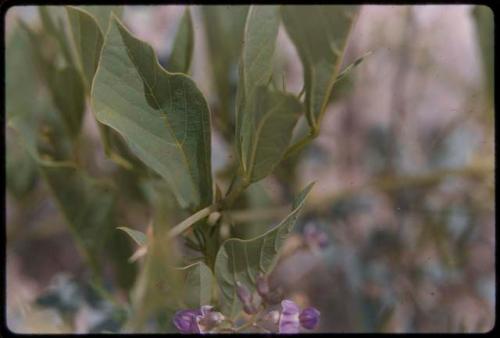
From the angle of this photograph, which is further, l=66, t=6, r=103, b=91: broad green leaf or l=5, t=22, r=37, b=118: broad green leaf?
l=5, t=22, r=37, b=118: broad green leaf

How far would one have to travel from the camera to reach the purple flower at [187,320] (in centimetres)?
68

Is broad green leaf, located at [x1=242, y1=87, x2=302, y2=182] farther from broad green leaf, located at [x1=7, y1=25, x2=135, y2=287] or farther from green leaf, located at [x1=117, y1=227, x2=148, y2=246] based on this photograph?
broad green leaf, located at [x1=7, y1=25, x2=135, y2=287]

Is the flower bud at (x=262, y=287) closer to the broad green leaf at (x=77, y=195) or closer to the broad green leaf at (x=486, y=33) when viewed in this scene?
the broad green leaf at (x=77, y=195)

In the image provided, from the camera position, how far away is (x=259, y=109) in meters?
0.62

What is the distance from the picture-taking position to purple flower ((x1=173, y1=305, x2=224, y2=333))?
2.20ft

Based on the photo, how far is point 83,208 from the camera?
99 centimetres

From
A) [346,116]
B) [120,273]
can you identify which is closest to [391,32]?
[346,116]

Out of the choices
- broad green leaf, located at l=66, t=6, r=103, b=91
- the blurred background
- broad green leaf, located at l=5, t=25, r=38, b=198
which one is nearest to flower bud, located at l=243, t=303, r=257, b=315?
broad green leaf, located at l=66, t=6, r=103, b=91

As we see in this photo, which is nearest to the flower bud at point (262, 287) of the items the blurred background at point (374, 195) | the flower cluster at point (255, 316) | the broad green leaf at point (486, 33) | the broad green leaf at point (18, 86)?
the flower cluster at point (255, 316)

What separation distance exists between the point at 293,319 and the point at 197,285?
3.9 inches

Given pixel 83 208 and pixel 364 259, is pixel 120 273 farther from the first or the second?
pixel 364 259

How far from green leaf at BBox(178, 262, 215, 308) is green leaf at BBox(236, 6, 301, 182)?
96 millimetres

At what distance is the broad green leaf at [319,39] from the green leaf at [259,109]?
0.11 feet

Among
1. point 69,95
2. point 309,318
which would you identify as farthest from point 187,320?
point 69,95
